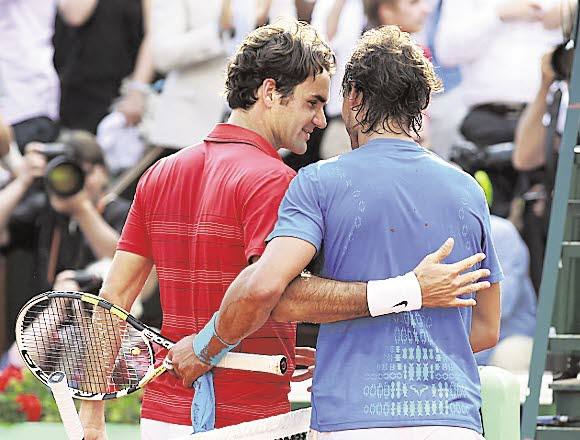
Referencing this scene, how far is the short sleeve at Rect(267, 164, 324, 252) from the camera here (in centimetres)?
253

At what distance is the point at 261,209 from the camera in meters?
2.74

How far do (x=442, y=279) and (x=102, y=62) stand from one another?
510 cm

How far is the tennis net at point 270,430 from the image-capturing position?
269cm

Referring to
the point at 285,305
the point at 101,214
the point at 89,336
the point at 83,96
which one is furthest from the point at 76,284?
the point at 285,305

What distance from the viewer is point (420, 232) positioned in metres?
2.55

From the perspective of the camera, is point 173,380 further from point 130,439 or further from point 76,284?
point 76,284

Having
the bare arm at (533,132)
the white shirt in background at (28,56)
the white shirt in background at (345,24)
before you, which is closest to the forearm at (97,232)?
the white shirt in background at (28,56)

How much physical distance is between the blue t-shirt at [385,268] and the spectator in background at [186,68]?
178 inches

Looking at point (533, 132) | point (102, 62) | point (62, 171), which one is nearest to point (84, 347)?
point (533, 132)

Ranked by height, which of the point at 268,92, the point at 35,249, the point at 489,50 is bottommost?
the point at 35,249

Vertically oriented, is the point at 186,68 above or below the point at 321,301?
below

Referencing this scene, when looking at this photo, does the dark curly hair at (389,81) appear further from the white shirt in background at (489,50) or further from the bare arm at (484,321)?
the white shirt in background at (489,50)

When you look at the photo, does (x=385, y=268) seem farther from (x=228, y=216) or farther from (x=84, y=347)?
(x=84, y=347)

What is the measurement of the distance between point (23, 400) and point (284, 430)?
4214 millimetres
